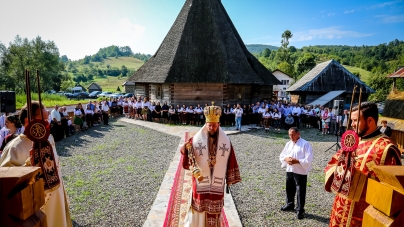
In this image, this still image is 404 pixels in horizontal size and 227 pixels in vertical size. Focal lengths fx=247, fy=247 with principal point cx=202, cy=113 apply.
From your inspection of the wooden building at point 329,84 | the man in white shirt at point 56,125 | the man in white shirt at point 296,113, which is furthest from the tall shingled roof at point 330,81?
the man in white shirt at point 56,125

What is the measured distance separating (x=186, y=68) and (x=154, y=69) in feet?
11.8

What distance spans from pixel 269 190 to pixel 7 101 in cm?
915

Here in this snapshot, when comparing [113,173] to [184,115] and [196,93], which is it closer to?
[184,115]

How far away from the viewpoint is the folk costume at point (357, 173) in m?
3.01

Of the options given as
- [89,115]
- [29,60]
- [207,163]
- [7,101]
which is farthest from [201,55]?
[29,60]

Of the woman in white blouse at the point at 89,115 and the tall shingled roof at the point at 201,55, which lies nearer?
the woman in white blouse at the point at 89,115

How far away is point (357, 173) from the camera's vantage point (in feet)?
9.98

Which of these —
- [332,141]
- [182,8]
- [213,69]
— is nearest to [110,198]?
[332,141]

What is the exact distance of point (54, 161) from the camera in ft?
12.1

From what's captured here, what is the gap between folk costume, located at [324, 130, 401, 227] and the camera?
301 cm

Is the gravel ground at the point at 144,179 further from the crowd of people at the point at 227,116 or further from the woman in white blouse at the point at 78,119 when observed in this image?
the crowd of people at the point at 227,116

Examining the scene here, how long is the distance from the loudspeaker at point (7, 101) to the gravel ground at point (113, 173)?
8.77 feet

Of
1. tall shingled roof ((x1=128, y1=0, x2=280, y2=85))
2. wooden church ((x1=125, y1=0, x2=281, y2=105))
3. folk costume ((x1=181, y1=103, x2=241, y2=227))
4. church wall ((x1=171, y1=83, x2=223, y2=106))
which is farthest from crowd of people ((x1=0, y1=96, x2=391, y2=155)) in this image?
folk costume ((x1=181, y1=103, x2=241, y2=227))

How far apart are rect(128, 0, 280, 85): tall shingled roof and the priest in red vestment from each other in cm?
1727
